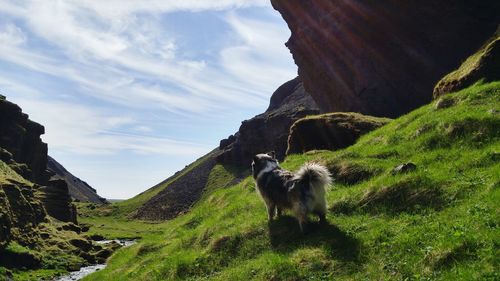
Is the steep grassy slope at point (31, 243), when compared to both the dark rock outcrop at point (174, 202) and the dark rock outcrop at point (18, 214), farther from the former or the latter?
the dark rock outcrop at point (174, 202)

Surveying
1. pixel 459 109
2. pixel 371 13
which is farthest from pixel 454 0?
pixel 459 109

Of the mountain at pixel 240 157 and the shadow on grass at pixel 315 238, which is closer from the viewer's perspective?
the shadow on grass at pixel 315 238

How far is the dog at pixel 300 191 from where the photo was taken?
1571 cm

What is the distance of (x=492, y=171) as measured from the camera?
1519cm

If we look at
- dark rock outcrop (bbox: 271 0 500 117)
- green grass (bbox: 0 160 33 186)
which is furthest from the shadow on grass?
green grass (bbox: 0 160 33 186)

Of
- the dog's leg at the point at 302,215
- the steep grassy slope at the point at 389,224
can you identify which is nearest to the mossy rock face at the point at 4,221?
the steep grassy slope at the point at 389,224

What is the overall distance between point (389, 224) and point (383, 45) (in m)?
53.1

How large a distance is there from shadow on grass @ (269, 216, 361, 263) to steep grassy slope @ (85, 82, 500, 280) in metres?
0.05

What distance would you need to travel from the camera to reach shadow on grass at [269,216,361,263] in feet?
44.5

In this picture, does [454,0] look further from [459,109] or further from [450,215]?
[450,215]

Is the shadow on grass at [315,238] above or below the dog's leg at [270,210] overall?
below

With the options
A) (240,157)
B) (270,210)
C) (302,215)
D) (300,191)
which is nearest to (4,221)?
(270,210)

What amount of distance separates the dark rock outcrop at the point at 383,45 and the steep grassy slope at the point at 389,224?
102 feet

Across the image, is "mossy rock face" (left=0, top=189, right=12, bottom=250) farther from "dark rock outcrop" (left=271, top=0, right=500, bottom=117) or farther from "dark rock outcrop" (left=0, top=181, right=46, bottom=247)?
"dark rock outcrop" (left=271, top=0, right=500, bottom=117)
